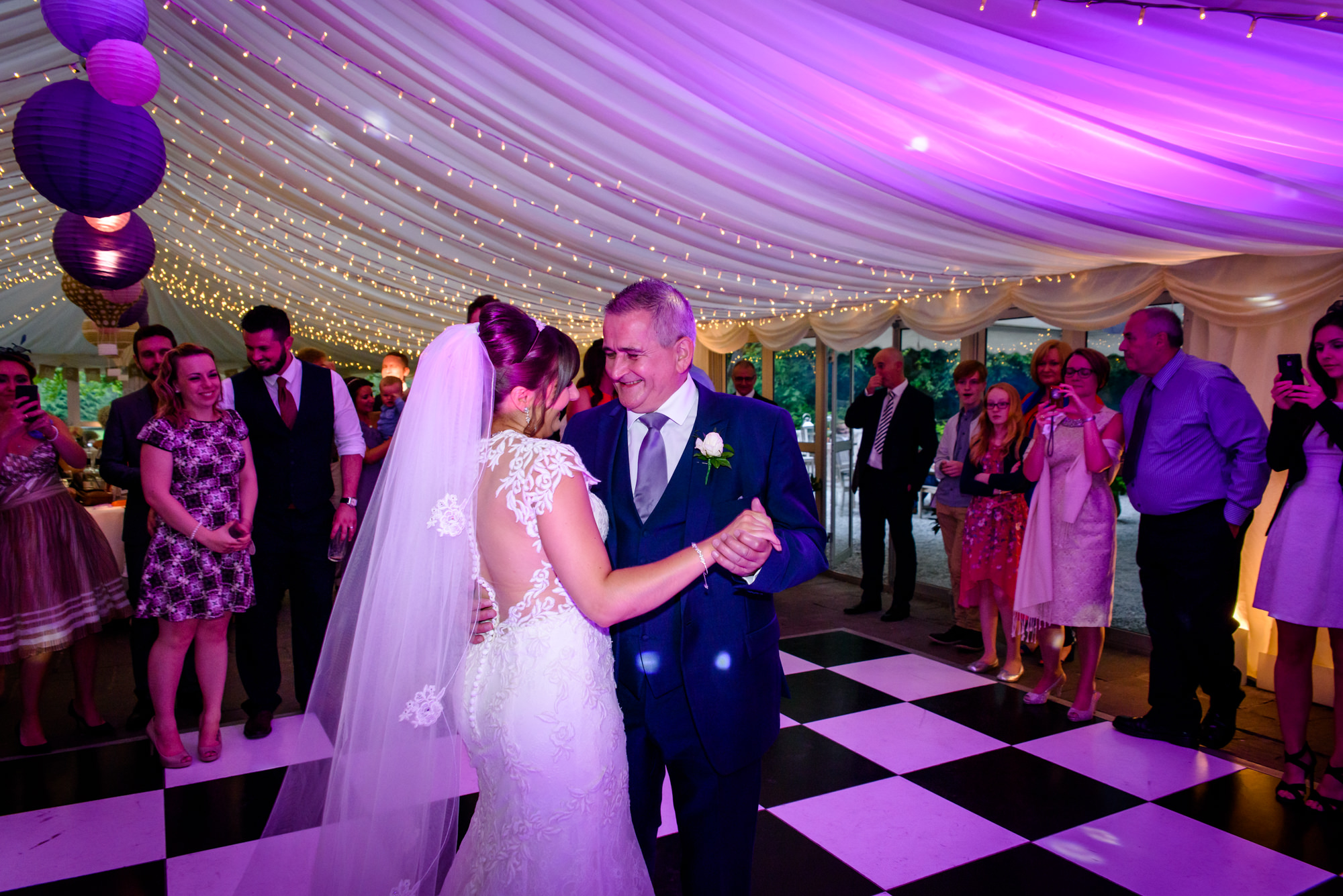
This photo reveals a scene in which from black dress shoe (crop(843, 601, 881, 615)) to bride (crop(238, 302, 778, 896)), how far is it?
372cm

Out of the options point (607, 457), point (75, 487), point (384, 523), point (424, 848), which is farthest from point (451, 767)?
point (75, 487)

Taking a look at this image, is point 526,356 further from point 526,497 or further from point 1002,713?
point 1002,713

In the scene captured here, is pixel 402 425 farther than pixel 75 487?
No

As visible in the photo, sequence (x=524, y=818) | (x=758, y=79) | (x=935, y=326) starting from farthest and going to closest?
(x=935, y=326), (x=758, y=79), (x=524, y=818)

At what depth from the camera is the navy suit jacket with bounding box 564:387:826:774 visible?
164 cm

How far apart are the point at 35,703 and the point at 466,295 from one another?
4.50 meters

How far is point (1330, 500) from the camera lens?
259cm

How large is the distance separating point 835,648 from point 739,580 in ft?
9.55

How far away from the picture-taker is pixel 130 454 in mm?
3424

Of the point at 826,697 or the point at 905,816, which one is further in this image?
the point at 826,697

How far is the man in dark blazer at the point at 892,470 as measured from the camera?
16.6 ft

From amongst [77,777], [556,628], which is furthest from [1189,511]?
[77,777]

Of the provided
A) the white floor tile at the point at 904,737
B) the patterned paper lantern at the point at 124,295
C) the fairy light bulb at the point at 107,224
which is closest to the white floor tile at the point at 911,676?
the white floor tile at the point at 904,737

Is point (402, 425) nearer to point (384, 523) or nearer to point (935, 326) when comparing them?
point (384, 523)
